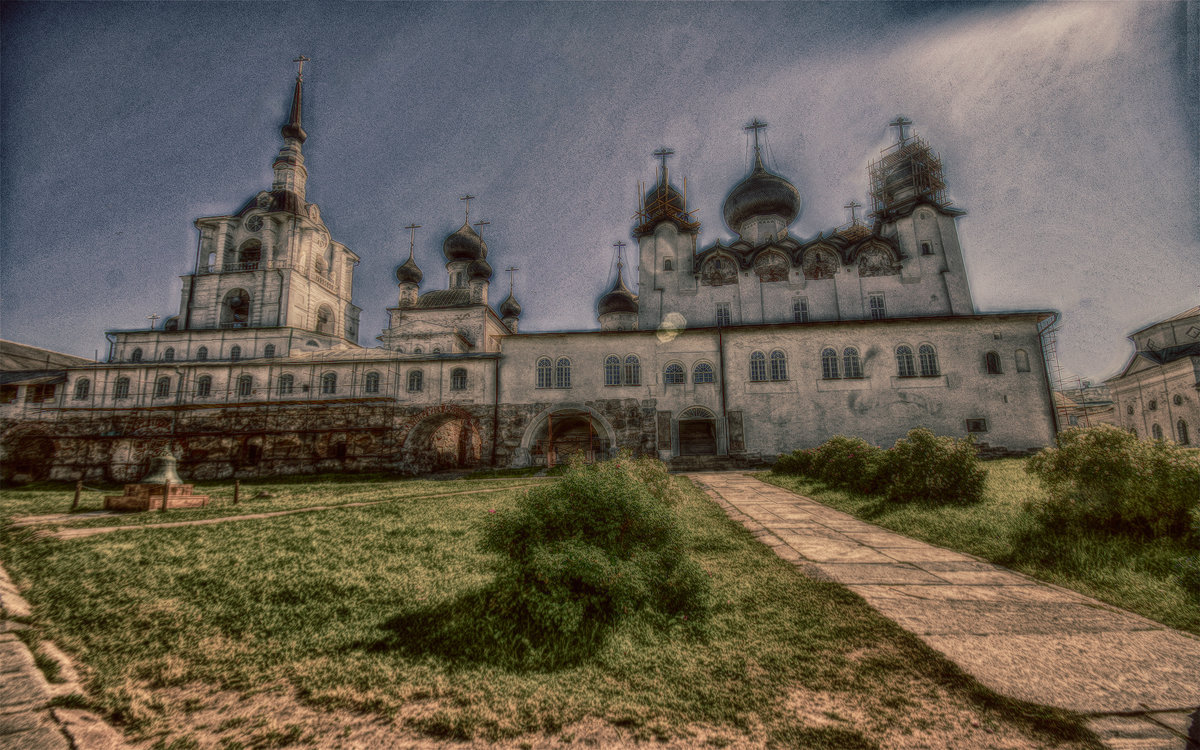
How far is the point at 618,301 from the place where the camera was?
32.8 metres

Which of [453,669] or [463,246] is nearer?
[453,669]

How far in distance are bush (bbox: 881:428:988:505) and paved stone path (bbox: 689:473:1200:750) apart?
9.92ft

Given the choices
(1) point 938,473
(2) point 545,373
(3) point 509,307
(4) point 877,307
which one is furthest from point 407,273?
(1) point 938,473

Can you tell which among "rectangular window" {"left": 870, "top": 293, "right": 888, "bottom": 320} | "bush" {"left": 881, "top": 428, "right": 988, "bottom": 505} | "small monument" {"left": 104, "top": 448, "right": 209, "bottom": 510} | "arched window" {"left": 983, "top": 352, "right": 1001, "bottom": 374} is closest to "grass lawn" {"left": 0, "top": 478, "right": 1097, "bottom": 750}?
"small monument" {"left": 104, "top": 448, "right": 209, "bottom": 510}

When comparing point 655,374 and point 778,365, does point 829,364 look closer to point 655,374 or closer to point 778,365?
point 778,365

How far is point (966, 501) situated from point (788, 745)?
827 cm

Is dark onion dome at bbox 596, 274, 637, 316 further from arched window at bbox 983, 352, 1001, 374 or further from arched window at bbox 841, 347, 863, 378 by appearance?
arched window at bbox 983, 352, 1001, 374

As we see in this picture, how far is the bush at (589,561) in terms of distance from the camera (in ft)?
11.7

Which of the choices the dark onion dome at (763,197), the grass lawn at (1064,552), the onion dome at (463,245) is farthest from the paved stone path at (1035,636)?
the onion dome at (463,245)

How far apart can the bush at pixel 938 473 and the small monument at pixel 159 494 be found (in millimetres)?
14476

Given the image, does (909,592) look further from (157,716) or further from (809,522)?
(157,716)

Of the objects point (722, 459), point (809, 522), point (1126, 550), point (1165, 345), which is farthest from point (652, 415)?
point (1165, 345)

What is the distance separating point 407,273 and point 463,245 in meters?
4.79

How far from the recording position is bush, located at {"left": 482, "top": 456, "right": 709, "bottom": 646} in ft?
11.7
